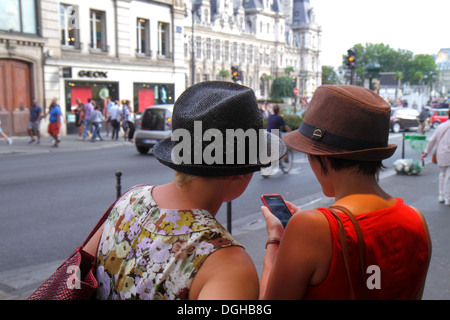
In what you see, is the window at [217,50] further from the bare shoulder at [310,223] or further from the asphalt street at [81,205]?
the bare shoulder at [310,223]

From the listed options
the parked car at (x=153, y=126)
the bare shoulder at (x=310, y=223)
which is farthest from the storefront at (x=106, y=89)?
the bare shoulder at (x=310, y=223)

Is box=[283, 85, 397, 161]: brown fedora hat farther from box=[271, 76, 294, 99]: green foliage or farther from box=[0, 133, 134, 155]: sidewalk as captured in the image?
box=[271, 76, 294, 99]: green foliage

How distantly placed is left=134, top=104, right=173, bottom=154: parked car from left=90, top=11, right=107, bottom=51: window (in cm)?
1173

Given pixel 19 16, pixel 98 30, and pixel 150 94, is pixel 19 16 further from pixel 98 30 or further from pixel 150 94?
pixel 150 94

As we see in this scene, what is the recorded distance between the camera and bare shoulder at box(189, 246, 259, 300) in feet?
3.89

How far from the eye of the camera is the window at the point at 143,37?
27.7 metres

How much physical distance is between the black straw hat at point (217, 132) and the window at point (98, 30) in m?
25.4

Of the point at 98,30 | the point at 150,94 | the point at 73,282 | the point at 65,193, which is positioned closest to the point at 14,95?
the point at 98,30

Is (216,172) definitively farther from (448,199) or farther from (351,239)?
(448,199)

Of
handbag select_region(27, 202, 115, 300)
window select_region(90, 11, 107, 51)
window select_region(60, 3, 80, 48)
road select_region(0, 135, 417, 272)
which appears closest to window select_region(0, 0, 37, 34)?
window select_region(60, 3, 80, 48)

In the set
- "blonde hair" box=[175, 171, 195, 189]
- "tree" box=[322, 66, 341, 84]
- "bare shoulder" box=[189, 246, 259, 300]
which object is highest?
"tree" box=[322, 66, 341, 84]
